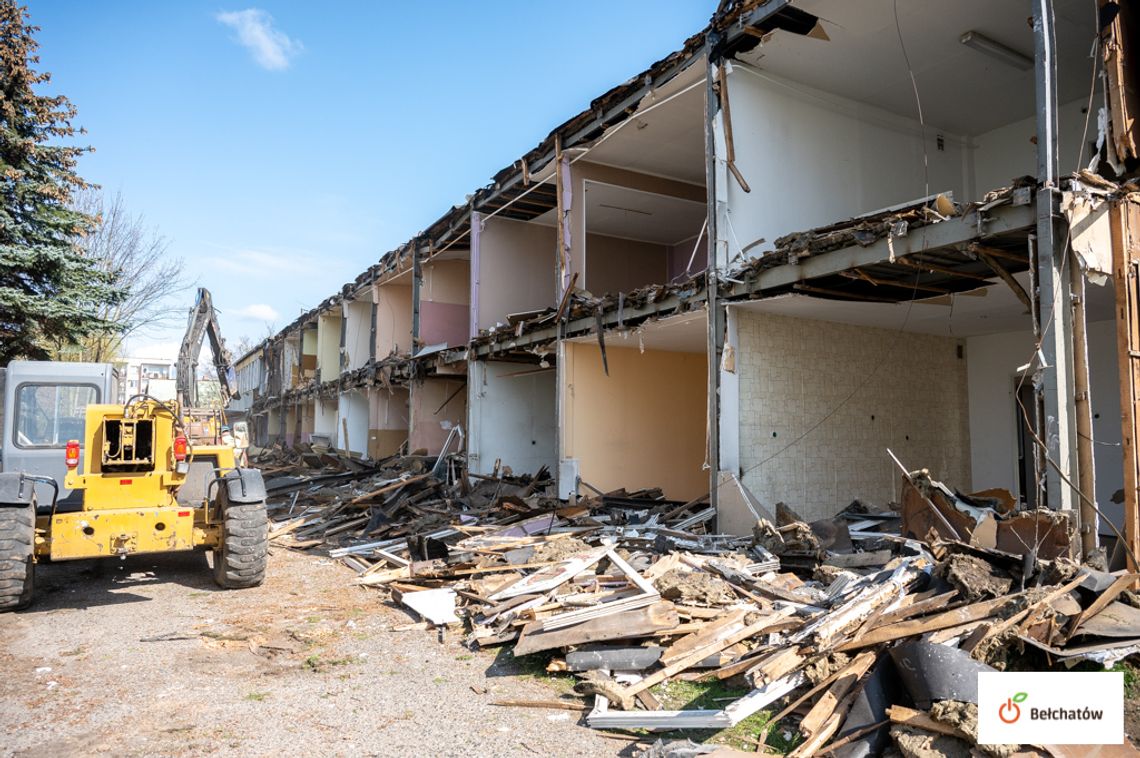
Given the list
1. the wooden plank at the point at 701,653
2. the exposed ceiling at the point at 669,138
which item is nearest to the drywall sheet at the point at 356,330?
the exposed ceiling at the point at 669,138

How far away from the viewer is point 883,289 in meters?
9.65

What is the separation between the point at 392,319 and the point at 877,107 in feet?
52.7

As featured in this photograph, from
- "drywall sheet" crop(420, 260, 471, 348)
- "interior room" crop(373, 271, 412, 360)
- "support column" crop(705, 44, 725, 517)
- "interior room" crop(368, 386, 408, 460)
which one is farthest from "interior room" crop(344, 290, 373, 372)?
"support column" crop(705, 44, 725, 517)

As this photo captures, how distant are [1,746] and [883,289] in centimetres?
999

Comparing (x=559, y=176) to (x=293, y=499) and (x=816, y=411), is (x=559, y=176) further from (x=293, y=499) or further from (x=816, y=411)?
(x=293, y=499)

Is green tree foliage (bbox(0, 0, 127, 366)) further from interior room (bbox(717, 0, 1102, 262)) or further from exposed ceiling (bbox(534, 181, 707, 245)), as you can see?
interior room (bbox(717, 0, 1102, 262))

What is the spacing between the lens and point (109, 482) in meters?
7.80

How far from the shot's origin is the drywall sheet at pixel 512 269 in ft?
56.2

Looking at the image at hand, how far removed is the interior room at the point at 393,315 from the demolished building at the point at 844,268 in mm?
6026

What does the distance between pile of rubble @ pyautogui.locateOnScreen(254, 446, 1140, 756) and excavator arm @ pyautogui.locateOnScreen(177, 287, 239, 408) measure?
5485mm

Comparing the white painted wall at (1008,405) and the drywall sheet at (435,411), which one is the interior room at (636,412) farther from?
the drywall sheet at (435,411)

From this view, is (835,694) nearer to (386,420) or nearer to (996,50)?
(996,50)

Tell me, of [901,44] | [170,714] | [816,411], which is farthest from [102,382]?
[901,44]

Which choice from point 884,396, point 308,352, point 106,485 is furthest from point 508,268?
point 308,352
